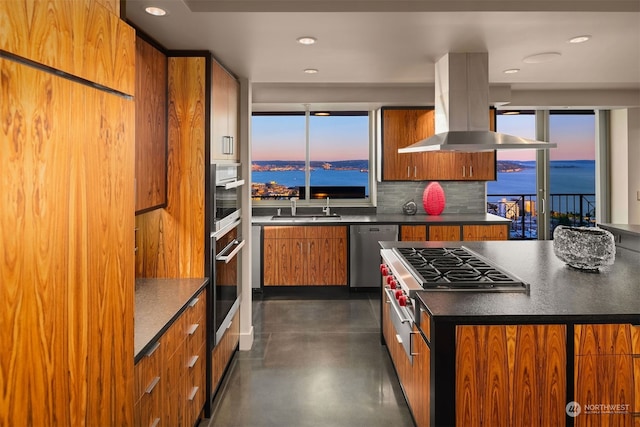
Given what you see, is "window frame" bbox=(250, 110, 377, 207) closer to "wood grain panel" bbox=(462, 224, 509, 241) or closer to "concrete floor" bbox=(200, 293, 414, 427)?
"wood grain panel" bbox=(462, 224, 509, 241)

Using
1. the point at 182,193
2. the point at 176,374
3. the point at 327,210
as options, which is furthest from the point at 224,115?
the point at 327,210

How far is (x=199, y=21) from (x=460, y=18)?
1.36 metres

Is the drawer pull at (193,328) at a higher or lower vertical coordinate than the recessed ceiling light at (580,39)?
lower

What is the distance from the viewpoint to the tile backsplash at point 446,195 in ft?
20.8

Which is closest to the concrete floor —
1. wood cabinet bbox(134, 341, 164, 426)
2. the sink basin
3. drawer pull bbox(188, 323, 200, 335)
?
drawer pull bbox(188, 323, 200, 335)

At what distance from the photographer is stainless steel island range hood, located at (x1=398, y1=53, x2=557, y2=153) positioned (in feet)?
10.5

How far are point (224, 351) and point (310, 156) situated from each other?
383 centimetres

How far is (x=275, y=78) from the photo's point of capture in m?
3.97

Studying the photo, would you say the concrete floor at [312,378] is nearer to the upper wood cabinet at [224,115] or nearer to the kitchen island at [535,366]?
the kitchen island at [535,366]

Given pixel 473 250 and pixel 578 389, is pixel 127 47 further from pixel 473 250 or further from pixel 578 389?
pixel 473 250

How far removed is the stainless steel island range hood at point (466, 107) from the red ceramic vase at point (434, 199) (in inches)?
108

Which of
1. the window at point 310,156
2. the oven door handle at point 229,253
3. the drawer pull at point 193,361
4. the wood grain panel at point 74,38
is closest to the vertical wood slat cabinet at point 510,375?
the drawer pull at point 193,361

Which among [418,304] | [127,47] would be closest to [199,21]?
[127,47]

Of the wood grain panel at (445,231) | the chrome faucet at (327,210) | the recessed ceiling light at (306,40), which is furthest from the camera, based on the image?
the chrome faucet at (327,210)
